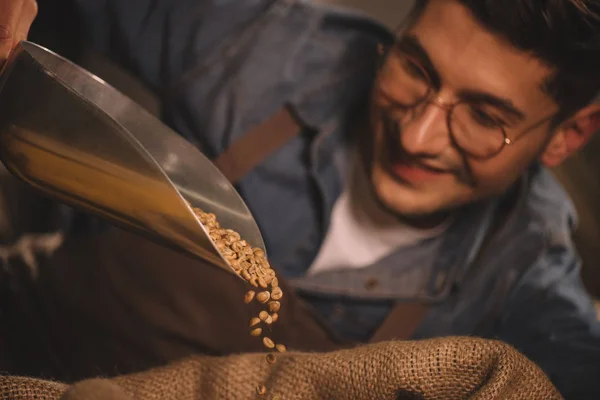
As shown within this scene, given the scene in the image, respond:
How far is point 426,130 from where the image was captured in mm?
743

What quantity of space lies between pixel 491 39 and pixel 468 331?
1.50 ft

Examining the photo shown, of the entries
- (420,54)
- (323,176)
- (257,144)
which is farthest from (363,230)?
(420,54)

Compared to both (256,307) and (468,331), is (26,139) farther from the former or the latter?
(468,331)

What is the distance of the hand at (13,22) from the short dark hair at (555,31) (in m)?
0.50

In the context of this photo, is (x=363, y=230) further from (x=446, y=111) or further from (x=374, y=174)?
(x=446, y=111)

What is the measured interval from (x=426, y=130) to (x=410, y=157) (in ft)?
0.24

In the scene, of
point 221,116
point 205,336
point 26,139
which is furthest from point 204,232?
point 221,116

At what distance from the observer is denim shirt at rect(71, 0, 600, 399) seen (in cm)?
89

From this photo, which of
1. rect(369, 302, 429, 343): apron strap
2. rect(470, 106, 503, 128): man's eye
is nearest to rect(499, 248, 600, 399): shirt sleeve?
rect(369, 302, 429, 343): apron strap

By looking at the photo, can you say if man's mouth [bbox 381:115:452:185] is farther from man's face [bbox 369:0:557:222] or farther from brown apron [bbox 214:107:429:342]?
brown apron [bbox 214:107:429:342]

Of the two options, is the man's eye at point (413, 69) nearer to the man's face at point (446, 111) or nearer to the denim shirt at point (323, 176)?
the man's face at point (446, 111)

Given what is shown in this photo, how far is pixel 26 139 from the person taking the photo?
0.40m

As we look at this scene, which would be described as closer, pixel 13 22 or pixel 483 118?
pixel 13 22

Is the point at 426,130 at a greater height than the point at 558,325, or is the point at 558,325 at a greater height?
the point at 426,130
